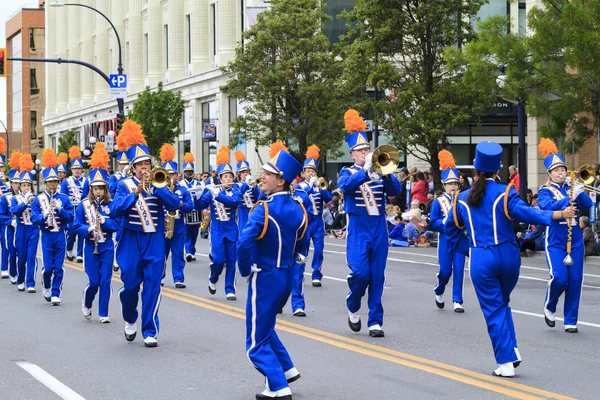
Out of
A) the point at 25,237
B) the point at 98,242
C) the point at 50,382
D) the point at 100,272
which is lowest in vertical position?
the point at 50,382

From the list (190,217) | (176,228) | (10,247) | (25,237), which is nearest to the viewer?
(25,237)

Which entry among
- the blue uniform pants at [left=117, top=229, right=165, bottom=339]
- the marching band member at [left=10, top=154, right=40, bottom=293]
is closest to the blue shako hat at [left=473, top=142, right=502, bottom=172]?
the blue uniform pants at [left=117, top=229, right=165, bottom=339]

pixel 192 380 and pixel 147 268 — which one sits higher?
pixel 147 268

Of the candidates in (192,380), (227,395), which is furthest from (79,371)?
(227,395)

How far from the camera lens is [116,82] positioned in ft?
115

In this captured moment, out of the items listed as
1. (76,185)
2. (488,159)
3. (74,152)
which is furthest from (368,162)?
(76,185)

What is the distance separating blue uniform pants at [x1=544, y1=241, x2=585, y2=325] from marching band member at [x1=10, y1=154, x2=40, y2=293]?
Answer: 27.5ft

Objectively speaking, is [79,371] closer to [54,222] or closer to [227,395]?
[227,395]

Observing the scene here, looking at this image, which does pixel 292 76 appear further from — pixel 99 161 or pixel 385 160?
pixel 385 160

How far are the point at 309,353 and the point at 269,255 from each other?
258 cm

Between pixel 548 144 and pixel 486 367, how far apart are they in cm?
410

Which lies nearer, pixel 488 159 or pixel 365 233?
pixel 488 159

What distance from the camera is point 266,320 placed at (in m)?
8.20

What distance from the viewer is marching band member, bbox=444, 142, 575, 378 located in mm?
9172
